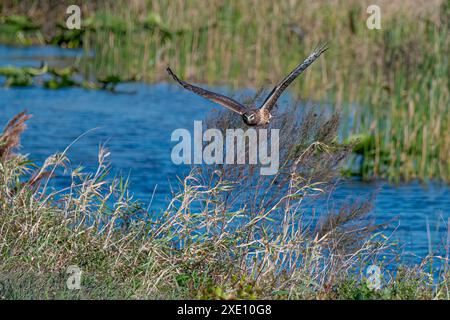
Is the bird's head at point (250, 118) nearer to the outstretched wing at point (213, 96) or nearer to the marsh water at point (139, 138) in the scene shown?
the outstretched wing at point (213, 96)

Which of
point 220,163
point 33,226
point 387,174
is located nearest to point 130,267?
point 33,226

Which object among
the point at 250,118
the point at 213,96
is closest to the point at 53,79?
the point at 250,118

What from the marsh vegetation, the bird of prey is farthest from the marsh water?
the bird of prey

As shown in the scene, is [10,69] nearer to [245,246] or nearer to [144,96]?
[144,96]

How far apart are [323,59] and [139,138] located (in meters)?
2.60

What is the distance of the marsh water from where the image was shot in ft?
34.1

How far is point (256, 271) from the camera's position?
624 centimetres

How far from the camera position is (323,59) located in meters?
13.8

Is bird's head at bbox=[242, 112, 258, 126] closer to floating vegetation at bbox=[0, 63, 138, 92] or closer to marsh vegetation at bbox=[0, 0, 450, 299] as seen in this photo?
marsh vegetation at bbox=[0, 0, 450, 299]

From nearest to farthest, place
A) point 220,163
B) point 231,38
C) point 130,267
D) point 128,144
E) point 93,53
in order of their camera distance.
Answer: point 130,267 < point 220,163 < point 128,144 < point 231,38 < point 93,53

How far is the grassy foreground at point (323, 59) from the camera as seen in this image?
436 inches

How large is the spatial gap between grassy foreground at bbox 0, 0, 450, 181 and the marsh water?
0.41m

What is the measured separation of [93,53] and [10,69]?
2809mm

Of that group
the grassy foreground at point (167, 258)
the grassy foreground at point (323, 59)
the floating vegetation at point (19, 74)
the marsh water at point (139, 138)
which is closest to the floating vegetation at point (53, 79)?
the floating vegetation at point (19, 74)
